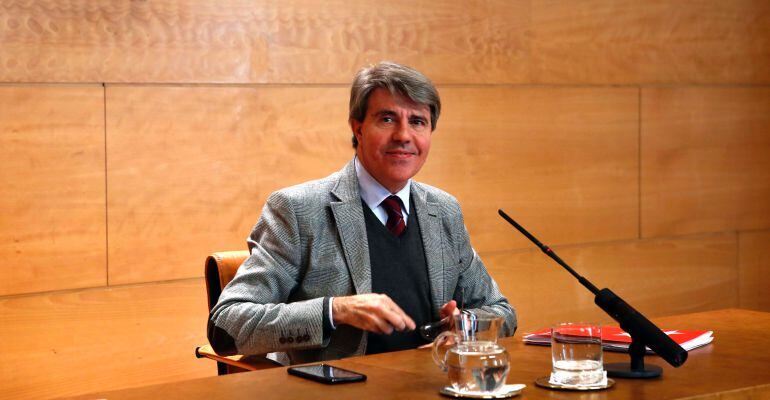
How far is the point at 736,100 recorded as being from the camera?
581 cm

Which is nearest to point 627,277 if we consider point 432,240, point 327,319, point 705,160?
point 705,160

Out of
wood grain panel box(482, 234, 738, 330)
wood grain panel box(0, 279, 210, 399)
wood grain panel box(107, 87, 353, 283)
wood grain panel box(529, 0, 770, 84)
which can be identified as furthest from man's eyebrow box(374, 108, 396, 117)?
wood grain panel box(529, 0, 770, 84)

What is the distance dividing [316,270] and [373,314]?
0.43 m

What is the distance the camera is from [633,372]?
2.26 m

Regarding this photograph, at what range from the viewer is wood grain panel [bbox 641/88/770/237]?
18.3 ft

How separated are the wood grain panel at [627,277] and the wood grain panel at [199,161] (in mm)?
1120

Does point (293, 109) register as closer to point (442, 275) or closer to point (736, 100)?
point (442, 275)

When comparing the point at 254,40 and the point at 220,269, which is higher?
the point at 254,40

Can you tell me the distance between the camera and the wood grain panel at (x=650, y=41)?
17.0 ft

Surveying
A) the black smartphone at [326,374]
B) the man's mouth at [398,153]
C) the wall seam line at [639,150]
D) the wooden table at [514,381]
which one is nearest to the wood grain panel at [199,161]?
the man's mouth at [398,153]

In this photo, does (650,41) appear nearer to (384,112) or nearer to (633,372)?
(384,112)

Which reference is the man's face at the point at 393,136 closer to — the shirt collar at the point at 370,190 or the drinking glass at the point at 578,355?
the shirt collar at the point at 370,190

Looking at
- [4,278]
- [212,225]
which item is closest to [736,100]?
[212,225]

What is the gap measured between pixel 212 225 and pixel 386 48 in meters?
1.11
